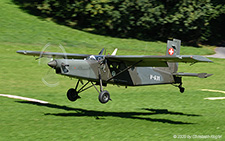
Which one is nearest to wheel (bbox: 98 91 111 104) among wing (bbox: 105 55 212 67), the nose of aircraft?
wing (bbox: 105 55 212 67)

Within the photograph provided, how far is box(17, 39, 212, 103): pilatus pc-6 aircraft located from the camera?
58.7ft

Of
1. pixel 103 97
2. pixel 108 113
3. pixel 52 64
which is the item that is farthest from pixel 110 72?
pixel 52 64

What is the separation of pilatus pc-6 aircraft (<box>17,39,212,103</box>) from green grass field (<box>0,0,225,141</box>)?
2131mm

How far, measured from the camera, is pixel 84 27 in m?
61.6

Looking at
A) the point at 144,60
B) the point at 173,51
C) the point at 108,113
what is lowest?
the point at 108,113

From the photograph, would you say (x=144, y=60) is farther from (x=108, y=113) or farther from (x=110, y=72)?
(x=108, y=113)

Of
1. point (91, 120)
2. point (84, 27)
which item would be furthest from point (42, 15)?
point (91, 120)

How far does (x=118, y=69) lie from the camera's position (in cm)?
2042

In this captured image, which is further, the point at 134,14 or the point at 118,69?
the point at 134,14

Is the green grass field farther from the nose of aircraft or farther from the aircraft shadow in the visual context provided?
the nose of aircraft

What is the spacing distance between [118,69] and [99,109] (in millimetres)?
4345

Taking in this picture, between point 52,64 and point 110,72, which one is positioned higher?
point 52,64

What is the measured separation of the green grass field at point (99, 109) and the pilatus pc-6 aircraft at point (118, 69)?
2131mm

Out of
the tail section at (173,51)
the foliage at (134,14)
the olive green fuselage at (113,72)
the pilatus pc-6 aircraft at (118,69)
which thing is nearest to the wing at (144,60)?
the pilatus pc-6 aircraft at (118,69)
